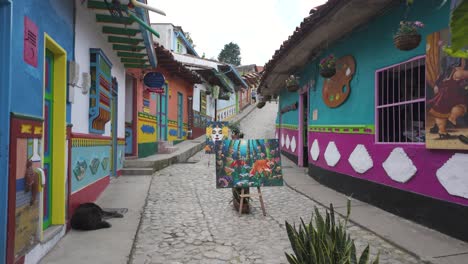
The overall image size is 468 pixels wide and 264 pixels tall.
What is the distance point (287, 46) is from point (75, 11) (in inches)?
187

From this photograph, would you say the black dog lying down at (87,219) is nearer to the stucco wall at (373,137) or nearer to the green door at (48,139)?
the green door at (48,139)

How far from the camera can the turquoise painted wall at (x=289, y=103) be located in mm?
12881

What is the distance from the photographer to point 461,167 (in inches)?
169

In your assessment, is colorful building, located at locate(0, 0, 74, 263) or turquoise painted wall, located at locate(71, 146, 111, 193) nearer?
colorful building, located at locate(0, 0, 74, 263)

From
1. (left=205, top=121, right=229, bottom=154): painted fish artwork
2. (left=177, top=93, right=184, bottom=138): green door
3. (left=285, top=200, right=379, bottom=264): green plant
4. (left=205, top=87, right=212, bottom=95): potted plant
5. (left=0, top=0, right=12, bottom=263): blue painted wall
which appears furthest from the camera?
(left=205, top=87, right=212, bottom=95): potted plant

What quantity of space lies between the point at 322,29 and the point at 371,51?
104 centimetres

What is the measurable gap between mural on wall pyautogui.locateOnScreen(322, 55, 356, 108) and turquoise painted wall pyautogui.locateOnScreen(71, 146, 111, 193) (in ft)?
15.8

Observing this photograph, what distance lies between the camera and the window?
523cm

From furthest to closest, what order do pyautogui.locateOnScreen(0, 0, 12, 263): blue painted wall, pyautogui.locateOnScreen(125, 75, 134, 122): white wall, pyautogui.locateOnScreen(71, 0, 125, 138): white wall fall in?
pyautogui.locateOnScreen(125, 75, 134, 122): white wall → pyautogui.locateOnScreen(71, 0, 125, 138): white wall → pyautogui.locateOnScreen(0, 0, 12, 263): blue painted wall

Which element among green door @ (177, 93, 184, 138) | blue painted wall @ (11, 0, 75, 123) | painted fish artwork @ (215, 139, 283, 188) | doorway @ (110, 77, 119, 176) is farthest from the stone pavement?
green door @ (177, 93, 184, 138)

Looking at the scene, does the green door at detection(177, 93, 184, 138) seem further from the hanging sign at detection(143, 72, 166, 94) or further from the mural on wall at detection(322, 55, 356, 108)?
the mural on wall at detection(322, 55, 356, 108)

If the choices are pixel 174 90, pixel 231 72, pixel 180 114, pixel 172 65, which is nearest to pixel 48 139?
pixel 172 65

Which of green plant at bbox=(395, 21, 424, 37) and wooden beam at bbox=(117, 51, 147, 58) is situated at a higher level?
wooden beam at bbox=(117, 51, 147, 58)

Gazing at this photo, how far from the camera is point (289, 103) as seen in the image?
1418cm
